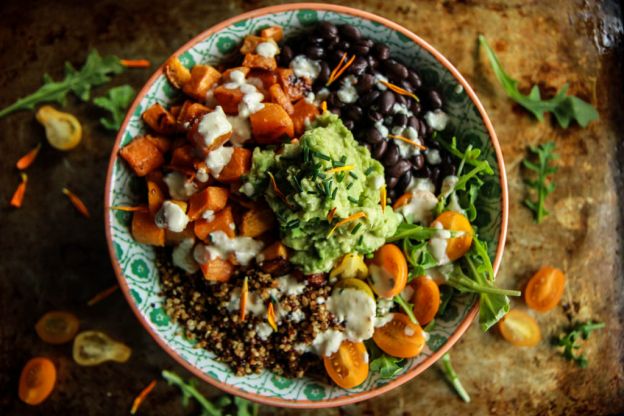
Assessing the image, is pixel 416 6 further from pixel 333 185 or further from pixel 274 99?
pixel 333 185

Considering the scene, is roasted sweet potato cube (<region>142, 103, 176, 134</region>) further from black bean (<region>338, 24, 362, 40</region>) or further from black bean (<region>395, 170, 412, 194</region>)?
black bean (<region>395, 170, 412, 194</region>)

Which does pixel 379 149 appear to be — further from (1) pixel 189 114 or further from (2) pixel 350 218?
(1) pixel 189 114

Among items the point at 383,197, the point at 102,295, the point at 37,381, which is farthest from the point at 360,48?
the point at 37,381

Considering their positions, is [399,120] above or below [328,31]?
below

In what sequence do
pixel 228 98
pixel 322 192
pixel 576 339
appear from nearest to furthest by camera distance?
pixel 322 192 < pixel 228 98 < pixel 576 339

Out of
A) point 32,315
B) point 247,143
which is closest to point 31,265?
point 32,315

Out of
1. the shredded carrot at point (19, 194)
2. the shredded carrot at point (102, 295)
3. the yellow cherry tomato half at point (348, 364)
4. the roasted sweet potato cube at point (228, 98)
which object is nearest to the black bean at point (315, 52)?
the roasted sweet potato cube at point (228, 98)
